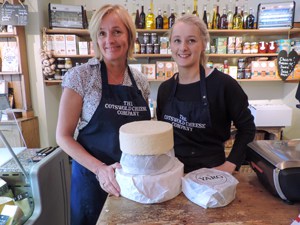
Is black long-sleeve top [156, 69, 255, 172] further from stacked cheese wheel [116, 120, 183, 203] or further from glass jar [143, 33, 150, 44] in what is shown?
glass jar [143, 33, 150, 44]

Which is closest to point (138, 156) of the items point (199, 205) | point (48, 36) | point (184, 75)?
point (199, 205)

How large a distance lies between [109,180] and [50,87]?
8.05 feet

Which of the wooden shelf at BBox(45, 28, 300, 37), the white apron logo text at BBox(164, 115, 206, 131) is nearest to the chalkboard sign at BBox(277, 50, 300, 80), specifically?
the wooden shelf at BBox(45, 28, 300, 37)

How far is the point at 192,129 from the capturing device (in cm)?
112

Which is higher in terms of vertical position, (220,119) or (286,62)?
(286,62)

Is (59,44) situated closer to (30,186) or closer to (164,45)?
(164,45)

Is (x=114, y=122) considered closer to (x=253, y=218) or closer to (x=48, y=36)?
(x=253, y=218)

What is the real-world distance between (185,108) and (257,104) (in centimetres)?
215

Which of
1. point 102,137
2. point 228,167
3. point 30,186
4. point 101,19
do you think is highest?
point 101,19

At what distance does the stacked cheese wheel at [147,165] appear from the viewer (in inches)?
27.6

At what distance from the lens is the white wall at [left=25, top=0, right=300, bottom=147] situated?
2668mm

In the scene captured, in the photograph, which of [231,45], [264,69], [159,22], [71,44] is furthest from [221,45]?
[71,44]

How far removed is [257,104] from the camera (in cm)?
295

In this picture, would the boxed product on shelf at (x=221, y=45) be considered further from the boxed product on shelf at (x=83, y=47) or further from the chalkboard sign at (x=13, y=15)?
the chalkboard sign at (x=13, y=15)
